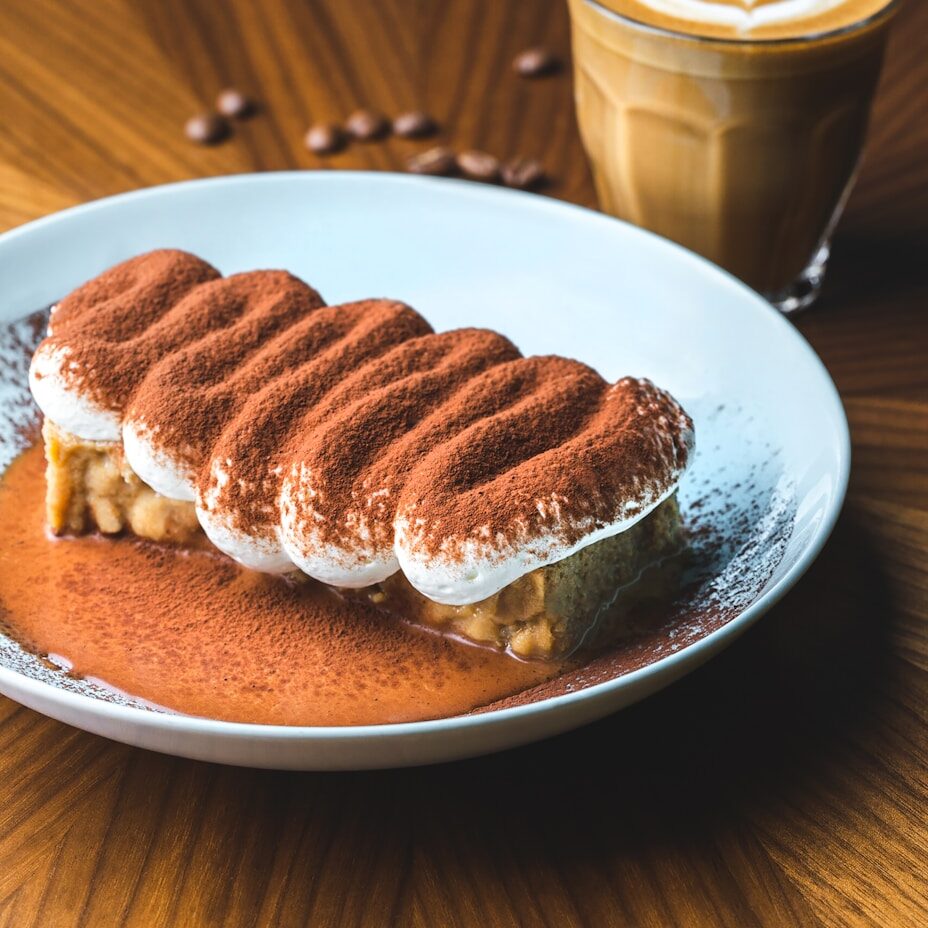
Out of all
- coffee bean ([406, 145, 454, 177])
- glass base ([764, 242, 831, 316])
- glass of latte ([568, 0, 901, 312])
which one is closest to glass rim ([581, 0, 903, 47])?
glass of latte ([568, 0, 901, 312])

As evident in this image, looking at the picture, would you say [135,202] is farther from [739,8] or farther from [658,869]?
[658,869]

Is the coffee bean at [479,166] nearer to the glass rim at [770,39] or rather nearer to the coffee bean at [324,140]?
the coffee bean at [324,140]

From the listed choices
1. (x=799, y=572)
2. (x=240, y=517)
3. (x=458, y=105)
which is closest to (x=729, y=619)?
(x=799, y=572)

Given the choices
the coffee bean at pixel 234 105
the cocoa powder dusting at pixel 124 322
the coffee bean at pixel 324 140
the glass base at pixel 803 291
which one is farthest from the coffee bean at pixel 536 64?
the cocoa powder dusting at pixel 124 322

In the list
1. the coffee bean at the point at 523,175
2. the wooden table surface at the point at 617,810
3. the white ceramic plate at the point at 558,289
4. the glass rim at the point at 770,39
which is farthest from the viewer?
the coffee bean at the point at 523,175

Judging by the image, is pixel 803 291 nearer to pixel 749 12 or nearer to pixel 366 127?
pixel 749 12

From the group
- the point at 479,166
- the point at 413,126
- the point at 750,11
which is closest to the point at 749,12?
the point at 750,11
